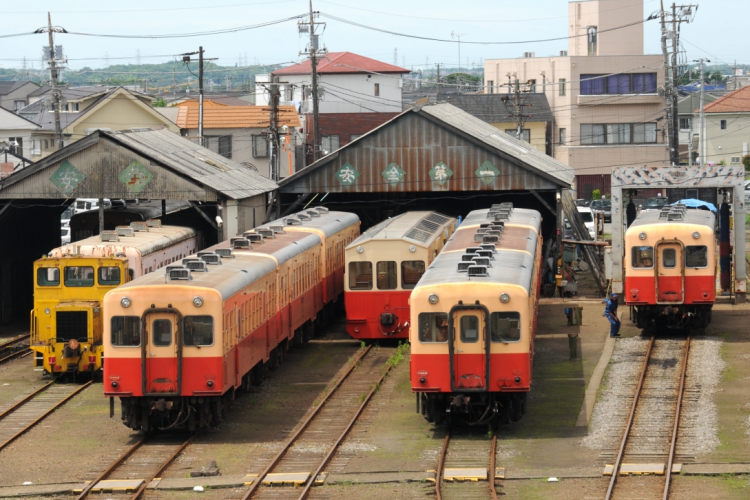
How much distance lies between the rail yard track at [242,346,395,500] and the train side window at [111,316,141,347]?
2808 mm

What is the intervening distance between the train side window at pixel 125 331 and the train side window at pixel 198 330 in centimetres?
73

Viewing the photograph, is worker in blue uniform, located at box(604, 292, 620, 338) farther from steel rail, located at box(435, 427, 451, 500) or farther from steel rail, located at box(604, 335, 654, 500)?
steel rail, located at box(435, 427, 451, 500)

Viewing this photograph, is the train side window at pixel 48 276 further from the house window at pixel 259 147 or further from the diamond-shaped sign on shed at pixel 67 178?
the house window at pixel 259 147

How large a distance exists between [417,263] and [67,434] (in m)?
9.11

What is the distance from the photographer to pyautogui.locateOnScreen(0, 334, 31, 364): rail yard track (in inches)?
1020

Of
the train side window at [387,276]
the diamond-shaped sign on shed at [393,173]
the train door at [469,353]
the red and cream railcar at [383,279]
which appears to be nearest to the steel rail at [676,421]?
the train door at [469,353]

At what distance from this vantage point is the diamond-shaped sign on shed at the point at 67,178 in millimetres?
29516

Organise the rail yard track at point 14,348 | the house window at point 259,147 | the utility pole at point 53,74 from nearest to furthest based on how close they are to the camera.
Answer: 1. the rail yard track at point 14,348
2. the utility pole at point 53,74
3. the house window at point 259,147

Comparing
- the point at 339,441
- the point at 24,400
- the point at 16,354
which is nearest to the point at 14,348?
the point at 16,354

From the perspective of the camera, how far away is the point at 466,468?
1552cm

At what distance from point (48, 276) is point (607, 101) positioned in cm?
4634

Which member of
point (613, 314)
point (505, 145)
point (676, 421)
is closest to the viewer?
point (676, 421)

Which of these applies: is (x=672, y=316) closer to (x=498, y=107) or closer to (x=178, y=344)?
(x=178, y=344)

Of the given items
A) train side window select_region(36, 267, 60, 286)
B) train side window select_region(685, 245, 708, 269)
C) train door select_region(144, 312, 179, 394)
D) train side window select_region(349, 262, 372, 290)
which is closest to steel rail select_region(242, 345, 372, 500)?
train side window select_region(349, 262, 372, 290)
